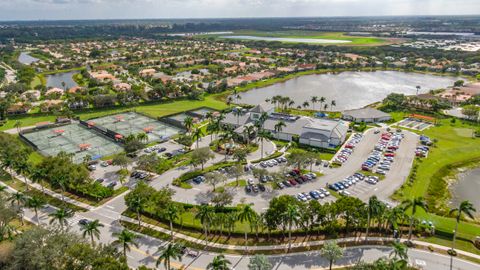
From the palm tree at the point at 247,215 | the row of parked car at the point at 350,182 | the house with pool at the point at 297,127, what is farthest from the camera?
the house with pool at the point at 297,127

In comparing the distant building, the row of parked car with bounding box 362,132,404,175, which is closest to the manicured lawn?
the distant building

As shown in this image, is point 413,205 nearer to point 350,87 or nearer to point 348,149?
point 348,149

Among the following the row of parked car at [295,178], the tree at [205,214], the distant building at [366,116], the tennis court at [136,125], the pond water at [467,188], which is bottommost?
the pond water at [467,188]

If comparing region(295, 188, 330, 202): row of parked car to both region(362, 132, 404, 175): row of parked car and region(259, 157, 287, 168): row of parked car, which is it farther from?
region(362, 132, 404, 175): row of parked car

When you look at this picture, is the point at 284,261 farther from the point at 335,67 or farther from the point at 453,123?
the point at 335,67

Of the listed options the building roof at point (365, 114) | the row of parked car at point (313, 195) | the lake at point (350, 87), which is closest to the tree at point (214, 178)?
the row of parked car at point (313, 195)

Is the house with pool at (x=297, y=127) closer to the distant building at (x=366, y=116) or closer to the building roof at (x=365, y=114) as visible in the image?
the distant building at (x=366, y=116)
